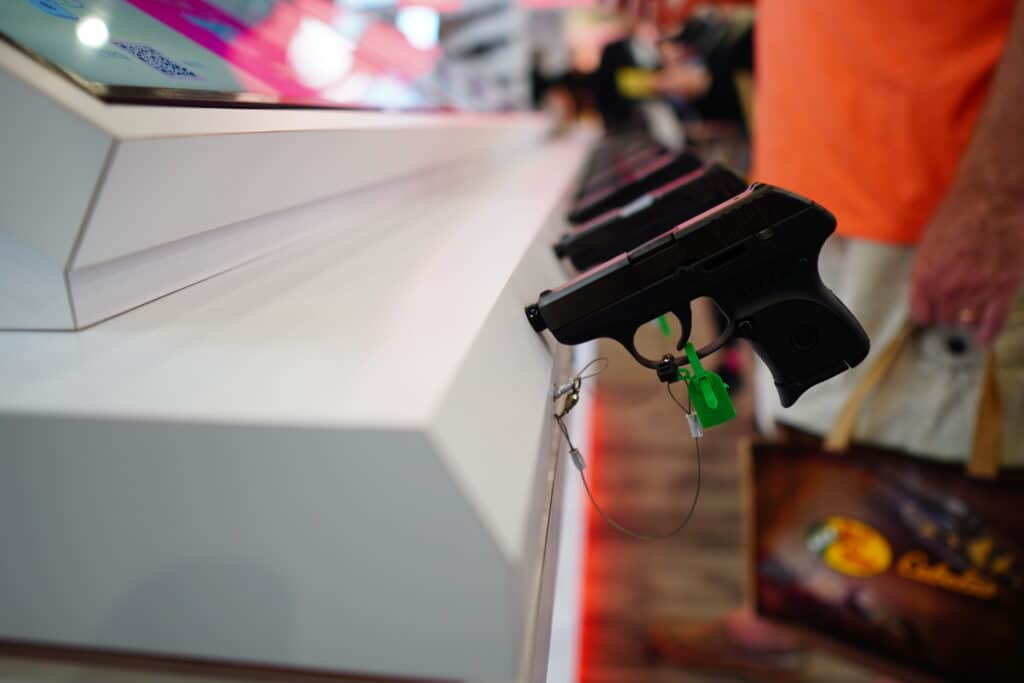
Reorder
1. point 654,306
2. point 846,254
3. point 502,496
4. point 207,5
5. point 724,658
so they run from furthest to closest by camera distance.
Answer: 1. point 724,658
2. point 846,254
3. point 207,5
4. point 654,306
5. point 502,496

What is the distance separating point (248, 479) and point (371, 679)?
157mm

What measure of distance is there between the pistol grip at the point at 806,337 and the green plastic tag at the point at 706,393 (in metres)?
0.05

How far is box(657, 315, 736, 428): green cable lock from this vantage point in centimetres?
45

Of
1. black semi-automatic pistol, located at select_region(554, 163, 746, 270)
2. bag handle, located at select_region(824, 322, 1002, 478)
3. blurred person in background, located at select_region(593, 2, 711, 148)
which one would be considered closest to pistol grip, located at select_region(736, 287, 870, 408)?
black semi-automatic pistol, located at select_region(554, 163, 746, 270)

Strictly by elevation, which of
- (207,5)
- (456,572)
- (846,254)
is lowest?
(846,254)

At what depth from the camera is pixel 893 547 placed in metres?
1.10

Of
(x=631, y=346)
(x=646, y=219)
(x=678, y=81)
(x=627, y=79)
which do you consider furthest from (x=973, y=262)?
(x=678, y=81)

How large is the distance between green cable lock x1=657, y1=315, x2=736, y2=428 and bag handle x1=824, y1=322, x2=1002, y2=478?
67 centimetres

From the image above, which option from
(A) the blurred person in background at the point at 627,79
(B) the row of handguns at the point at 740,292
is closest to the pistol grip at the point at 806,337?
(B) the row of handguns at the point at 740,292

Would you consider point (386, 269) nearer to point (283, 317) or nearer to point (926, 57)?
point (283, 317)

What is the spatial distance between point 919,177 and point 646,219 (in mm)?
612

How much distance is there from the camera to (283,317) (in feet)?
1.48

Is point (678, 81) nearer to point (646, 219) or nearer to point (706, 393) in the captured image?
point (646, 219)

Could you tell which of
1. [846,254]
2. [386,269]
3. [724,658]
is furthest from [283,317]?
[724,658]
